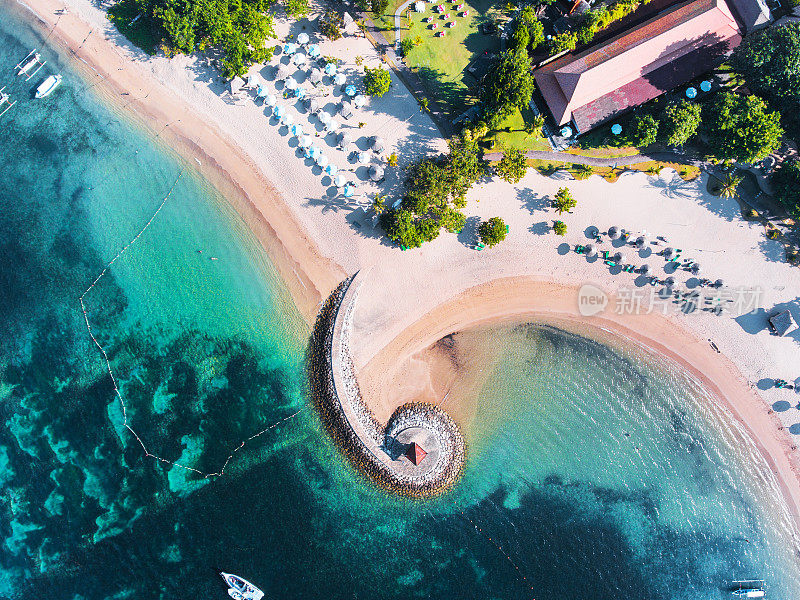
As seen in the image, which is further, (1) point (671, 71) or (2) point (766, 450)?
(2) point (766, 450)

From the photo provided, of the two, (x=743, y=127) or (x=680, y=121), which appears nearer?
(x=743, y=127)

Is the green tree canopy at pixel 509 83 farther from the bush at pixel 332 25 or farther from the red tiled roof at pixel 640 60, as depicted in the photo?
the bush at pixel 332 25

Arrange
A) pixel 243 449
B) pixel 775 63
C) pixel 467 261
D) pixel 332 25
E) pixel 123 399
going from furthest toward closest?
pixel 123 399 < pixel 243 449 < pixel 467 261 < pixel 332 25 < pixel 775 63

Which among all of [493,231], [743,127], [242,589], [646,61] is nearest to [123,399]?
[242,589]

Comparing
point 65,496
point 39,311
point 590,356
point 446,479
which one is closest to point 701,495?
point 590,356

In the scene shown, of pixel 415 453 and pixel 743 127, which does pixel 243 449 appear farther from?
pixel 743 127

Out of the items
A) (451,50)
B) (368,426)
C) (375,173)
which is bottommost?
(368,426)

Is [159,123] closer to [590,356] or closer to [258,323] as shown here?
[258,323]
